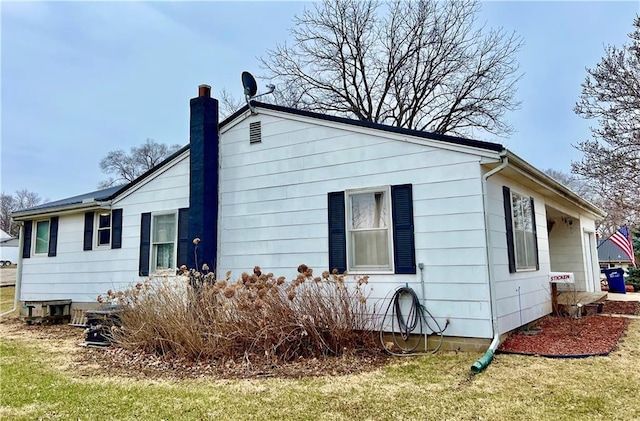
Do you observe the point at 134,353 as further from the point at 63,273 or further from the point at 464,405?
the point at 63,273

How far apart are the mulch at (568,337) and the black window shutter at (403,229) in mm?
1659

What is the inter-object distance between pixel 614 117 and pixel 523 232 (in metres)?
8.42

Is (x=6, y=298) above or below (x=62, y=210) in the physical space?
below

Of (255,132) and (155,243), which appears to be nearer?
(255,132)

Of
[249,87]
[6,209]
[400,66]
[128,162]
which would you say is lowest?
[249,87]

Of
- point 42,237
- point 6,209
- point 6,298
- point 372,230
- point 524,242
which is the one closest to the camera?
point 372,230

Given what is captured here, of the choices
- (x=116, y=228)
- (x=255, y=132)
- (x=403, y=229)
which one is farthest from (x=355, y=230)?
(x=116, y=228)

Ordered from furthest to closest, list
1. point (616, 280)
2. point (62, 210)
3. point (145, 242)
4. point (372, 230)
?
point (616, 280) → point (62, 210) → point (145, 242) → point (372, 230)

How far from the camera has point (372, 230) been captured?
6402 mm

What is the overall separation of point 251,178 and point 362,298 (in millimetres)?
3234

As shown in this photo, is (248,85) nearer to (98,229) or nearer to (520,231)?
(98,229)

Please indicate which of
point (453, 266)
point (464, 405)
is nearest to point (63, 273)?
point (453, 266)

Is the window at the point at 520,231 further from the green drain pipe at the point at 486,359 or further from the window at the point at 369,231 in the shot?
the window at the point at 369,231

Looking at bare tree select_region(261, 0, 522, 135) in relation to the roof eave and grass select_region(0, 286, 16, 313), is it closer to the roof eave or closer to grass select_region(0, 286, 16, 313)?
the roof eave
